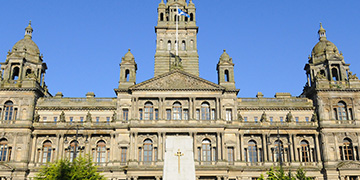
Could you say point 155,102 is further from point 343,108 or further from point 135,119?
point 343,108

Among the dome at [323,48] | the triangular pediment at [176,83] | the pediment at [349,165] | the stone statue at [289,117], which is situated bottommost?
the pediment at [349,165]

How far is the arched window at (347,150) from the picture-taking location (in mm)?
52291

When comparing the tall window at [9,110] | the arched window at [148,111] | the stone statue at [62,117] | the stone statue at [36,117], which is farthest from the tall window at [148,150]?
the tall window at [9,110]

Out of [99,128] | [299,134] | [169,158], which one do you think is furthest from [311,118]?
[169,158]

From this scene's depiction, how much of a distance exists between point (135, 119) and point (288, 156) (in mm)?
22924

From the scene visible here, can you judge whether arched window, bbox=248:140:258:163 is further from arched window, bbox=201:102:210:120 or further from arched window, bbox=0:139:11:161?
arched window, bbox=0:139:11:161

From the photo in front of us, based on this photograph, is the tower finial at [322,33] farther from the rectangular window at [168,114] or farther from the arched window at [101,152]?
the arched window at [101,152]

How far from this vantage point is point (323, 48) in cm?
5875

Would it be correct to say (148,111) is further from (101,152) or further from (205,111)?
(101,152)

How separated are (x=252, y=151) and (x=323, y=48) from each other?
66.8ft

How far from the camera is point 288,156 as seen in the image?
53.8 m

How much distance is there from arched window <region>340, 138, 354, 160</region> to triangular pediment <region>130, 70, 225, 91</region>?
1908 cm

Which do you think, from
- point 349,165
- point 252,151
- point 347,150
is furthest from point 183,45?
point 349,165

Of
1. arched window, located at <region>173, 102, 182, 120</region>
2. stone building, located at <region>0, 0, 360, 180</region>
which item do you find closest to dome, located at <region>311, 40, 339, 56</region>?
stone building, located at <region>0, 0, 360, 180</region>
